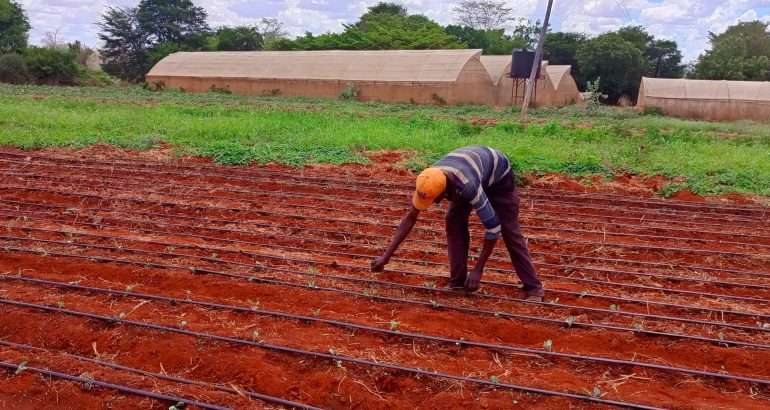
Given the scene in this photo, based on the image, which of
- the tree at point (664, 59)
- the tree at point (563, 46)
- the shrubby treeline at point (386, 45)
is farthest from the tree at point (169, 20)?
the tree at point (664, 59)

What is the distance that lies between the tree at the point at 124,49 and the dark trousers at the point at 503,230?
115 feet

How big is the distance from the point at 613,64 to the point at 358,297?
25193 mm

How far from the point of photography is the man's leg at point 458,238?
13.4 ft

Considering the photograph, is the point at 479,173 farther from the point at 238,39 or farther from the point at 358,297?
the point at 238,39

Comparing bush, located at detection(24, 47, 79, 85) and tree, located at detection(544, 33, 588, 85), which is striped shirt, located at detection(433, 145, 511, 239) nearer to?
bush, located at detection(24, 47, 79, 85)

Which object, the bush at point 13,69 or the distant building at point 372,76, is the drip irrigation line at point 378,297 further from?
the bush at point 13,69

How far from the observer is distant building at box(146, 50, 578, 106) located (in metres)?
21.0

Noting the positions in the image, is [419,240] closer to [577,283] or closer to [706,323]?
[577,283]

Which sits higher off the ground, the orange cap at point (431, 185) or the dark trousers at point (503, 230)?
the orange cap at point (431, 185)

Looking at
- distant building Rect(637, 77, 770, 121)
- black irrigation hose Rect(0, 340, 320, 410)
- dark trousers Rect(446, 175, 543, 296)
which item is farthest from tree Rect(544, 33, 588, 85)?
black irrigation hose Rect(0, 340, 320, 410)

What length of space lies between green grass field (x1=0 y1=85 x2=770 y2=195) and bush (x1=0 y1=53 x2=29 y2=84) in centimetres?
1352

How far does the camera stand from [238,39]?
123 feet

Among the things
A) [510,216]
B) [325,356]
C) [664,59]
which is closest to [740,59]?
[664,59]

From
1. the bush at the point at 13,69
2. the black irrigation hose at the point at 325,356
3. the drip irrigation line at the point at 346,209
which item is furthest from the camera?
the bush at the point at 13,69
